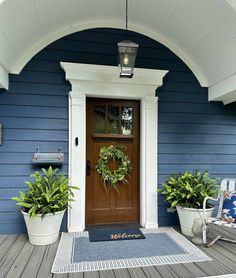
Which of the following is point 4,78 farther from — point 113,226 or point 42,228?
point 113,226

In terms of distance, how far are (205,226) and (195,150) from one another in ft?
4.13

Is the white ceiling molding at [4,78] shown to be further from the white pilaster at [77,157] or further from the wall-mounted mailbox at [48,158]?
the wall-mounted mailbox at [48,158]

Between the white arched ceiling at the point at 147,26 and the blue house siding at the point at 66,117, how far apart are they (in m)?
0.13

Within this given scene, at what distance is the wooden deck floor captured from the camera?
6.66 ft

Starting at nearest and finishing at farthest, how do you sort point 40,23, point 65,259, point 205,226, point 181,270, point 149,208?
point 181,270
point 65,259
point 205,226
point 40,23
point 149,208

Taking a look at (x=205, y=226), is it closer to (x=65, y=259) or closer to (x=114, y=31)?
Result: (x=65, y=259)

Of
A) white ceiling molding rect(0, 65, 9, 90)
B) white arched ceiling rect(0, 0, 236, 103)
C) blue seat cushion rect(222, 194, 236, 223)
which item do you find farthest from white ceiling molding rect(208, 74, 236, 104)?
white ceiling molding rect(0, 65, 9, 90)

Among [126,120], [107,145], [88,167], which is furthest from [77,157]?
[126,120]

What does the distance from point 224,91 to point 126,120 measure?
1.54 meters

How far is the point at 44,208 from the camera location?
2586 millimetres

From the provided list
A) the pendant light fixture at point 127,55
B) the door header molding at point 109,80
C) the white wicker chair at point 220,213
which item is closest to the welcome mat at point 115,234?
the white wicker chair at point 220,213

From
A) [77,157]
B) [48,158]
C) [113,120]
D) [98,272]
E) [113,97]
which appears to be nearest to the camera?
[98,272]

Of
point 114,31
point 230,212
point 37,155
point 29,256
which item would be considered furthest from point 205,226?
point 114,31

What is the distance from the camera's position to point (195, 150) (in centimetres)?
354
